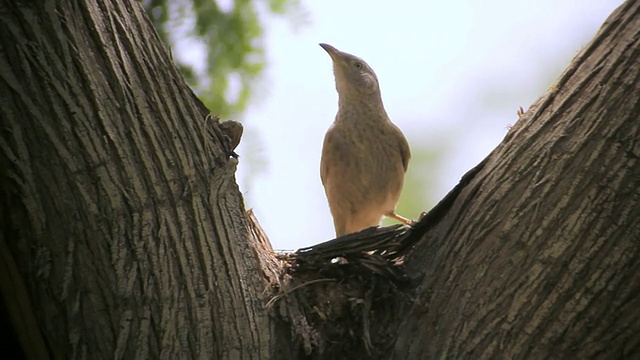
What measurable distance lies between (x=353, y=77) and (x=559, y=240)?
3295mm

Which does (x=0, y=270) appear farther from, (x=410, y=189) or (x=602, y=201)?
(x=410, y=189)

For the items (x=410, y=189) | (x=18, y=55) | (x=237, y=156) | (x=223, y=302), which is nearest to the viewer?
(x=18, y=55)

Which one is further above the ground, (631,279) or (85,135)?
(85,135)

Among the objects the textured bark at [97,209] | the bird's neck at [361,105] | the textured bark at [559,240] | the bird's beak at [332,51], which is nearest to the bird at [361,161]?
the bird's neck at [361,105]

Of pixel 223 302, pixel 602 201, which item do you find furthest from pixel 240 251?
pixel 602 201

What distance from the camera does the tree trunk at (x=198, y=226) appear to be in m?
2.44

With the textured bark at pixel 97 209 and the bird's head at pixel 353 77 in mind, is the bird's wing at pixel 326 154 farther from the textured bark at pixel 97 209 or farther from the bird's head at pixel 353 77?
the textured bark at pixel 97 209

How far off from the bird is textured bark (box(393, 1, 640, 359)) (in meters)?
2.37

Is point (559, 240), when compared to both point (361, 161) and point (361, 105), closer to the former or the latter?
point (361, 161)

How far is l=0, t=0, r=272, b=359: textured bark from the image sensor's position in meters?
2.42

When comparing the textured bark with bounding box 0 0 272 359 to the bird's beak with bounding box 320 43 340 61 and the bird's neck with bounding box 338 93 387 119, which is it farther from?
the bird's beak with bounding box 320 43 340 61

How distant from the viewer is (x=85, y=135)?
2451mm

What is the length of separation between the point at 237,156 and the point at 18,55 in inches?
34.4

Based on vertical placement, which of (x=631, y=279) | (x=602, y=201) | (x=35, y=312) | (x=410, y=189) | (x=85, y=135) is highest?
(x=410, y=189)
